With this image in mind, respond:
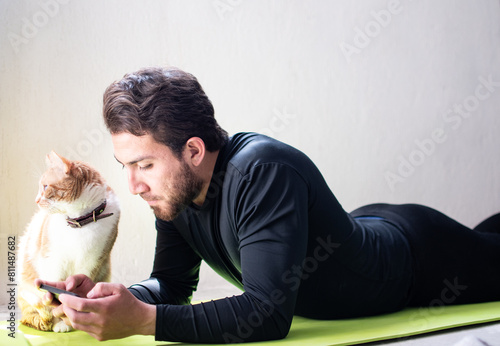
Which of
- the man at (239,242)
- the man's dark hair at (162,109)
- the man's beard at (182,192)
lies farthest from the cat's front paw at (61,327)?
the man's dark hair at (162,109)

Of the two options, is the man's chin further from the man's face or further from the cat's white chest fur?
the cat's white chest fur

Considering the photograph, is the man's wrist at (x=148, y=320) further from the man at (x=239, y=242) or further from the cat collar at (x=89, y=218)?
the cat collar at (x=89, y=218)

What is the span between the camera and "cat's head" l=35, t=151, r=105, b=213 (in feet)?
3.77

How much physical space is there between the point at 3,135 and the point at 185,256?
967 mm

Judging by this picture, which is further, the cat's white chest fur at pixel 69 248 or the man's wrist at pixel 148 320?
the cat's white chest fur at pixel 69 248

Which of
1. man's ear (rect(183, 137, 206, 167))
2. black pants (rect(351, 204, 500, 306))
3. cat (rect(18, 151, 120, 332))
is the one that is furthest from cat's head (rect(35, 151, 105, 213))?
→ black pants (rect(351, 204, 500, 306))

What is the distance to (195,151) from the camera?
3.85ft

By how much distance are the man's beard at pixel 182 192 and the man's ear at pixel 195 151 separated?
0.02 meters

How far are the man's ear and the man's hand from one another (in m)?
0.32

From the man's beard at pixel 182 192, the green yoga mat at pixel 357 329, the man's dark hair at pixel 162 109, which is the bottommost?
the green yoga mat at pixel 357 329

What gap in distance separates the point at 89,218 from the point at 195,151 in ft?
0.92

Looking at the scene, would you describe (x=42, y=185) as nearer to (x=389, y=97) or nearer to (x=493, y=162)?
(x=389, y=97)

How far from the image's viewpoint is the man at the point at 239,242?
3.36 ft

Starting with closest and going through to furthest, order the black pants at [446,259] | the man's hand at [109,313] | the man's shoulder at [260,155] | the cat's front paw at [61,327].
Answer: the man's hand at [109,313]
the man's shoulder at [260,155]
the cat's front paw at [61,327]
the black pants at [446,259]
